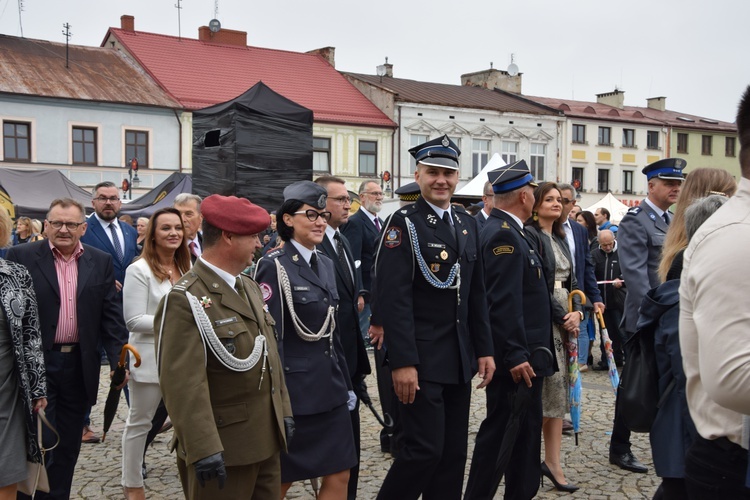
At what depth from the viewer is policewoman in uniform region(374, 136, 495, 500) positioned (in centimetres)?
478

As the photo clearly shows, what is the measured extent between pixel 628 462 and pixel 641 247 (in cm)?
166

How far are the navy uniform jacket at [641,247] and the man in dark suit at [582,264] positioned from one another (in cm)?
72

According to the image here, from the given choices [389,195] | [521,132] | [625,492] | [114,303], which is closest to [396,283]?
[114,303]

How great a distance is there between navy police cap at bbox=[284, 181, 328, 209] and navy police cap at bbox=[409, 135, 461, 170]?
0.62 meters

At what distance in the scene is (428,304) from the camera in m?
4.96

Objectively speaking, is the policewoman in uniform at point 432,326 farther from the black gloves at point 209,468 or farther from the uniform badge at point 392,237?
the black gloves at point 209,468

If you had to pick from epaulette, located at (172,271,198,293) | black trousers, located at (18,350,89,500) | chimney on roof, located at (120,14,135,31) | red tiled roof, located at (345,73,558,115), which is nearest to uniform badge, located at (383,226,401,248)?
epaulette, located at (172,271,198,293)

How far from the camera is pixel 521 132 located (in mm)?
Answer: 45969

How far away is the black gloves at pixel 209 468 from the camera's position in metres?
3.49

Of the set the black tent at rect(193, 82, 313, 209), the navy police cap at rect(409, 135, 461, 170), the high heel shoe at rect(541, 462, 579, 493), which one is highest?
the black tent at rect(193, 82, 313, 209)

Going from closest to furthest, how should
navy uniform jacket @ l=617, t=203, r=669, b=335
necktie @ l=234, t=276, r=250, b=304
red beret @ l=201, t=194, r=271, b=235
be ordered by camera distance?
red beret @ l=201, t=194, r=271, b=235 < necktie @ l=234, t=276, r=250, b=304 < navy uniform jacket @ l=617, t=203, r=669, b=335

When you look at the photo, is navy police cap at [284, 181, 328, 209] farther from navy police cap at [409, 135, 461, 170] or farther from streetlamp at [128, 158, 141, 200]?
streetlamp at [128, 158, 141, 200]

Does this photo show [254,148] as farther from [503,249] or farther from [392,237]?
[392,237]

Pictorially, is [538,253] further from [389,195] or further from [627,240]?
[389,195]
